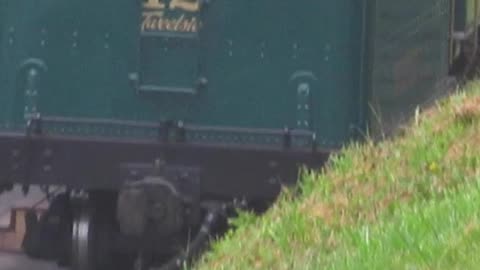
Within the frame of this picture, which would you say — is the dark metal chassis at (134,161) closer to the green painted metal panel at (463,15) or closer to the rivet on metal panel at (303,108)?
the rivet on metal panel at (303,108)

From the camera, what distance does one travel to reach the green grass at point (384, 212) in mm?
5621

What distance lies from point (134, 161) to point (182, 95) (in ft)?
1.64

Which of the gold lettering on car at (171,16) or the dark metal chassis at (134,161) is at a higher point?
the gold lettering on car at (171,16)

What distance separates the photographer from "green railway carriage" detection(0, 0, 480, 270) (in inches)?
349

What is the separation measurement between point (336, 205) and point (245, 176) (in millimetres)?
2004

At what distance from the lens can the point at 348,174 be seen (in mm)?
7500

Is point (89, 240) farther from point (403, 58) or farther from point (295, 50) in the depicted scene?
point (403, 58)

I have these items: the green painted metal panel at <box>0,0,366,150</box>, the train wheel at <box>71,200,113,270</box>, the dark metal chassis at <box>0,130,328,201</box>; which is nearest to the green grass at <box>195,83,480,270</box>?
the dark metal chassis at <box>0,130,328,201</box>

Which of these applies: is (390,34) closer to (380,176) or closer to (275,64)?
(275,64)

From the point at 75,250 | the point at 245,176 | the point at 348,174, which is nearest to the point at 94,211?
the point at 75,250

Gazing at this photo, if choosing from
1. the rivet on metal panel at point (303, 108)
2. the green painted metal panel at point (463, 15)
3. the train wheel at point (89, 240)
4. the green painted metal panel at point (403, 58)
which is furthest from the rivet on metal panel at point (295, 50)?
the green painted metal panel at point (463, 15)

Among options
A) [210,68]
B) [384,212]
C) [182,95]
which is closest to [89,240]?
[182,95]

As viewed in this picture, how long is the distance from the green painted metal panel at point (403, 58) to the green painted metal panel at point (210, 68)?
12 cm

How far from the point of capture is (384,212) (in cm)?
662
